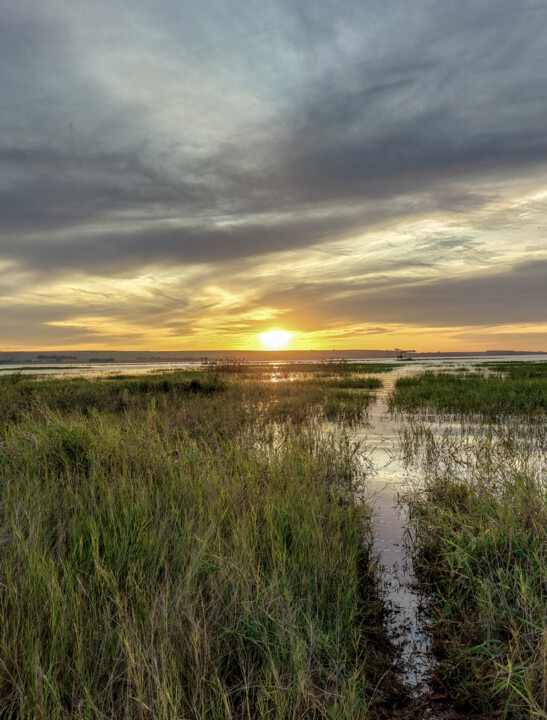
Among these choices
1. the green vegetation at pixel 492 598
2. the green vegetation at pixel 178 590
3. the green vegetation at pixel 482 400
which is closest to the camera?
the green vegetation at pixel 178 590

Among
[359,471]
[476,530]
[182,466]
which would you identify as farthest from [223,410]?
[476,530]

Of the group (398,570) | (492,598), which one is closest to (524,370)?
(398,570)

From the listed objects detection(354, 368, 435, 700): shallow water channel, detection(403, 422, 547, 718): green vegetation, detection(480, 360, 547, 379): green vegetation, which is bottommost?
detection(354, 368, 435, 700): shallow water channel

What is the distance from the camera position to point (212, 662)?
2.77 meters

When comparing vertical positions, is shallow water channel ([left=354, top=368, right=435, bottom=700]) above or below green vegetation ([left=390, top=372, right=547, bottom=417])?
below

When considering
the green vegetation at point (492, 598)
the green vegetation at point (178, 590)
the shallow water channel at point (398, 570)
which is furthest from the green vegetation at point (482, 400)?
the green vegetation at point (178, 590)

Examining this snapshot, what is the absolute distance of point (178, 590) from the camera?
3.21 m

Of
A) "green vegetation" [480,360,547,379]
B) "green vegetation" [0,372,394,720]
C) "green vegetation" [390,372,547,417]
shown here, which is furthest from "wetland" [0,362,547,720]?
"green vegetation" [480,360,547,379]

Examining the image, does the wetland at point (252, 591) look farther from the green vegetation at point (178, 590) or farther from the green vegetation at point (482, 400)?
the green vegetation at point (482, 400)

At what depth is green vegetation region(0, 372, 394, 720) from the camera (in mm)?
2574

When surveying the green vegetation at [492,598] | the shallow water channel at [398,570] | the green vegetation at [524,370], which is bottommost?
the shallow water channel at [398,570]

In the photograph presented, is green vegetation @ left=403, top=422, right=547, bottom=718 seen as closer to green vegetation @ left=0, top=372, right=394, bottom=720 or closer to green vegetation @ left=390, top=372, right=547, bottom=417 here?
green vegetation @ left=0, top=372, right=394, bottom=720

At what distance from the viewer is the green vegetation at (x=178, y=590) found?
257 cm

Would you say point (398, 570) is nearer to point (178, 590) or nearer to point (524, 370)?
point (178, 590)
